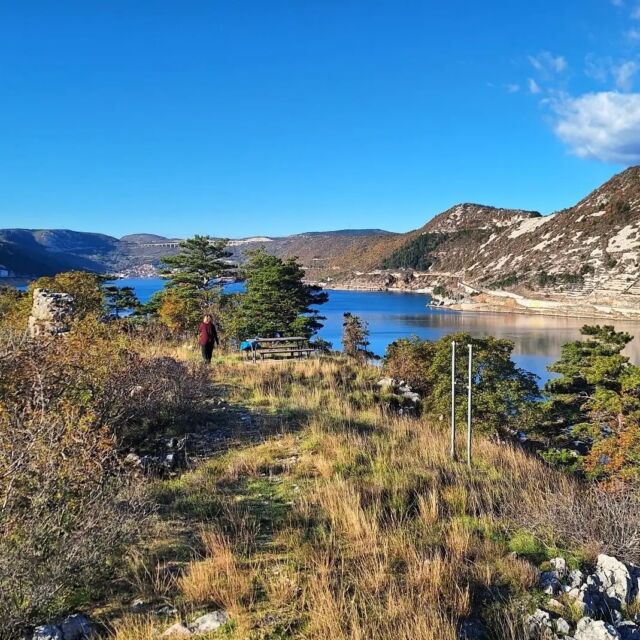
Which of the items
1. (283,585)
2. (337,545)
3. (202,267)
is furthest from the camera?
(202,267)

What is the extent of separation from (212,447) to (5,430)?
10.2 feet

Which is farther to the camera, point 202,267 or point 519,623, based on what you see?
point 202,267

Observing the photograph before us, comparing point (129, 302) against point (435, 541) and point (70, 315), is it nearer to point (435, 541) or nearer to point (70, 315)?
point (70, 315)

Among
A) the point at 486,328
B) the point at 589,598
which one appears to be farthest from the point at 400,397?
the point at 486,328

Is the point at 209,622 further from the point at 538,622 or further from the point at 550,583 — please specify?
the point at 550,583

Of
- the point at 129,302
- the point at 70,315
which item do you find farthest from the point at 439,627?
the point at 129,302

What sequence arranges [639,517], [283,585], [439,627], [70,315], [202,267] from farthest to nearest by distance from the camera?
1. [202,267]
2. [70,315]
3. [639,517]
4. [283,585]
5. [439,627]

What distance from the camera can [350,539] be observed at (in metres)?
4.12

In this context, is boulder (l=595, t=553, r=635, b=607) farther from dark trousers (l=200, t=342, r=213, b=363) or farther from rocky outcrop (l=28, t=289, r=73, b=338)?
rocky outcrop (l=28, t=289, r=73, b=338)

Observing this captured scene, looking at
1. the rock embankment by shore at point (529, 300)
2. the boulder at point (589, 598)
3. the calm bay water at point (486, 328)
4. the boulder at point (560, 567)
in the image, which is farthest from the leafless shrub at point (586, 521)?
the rock embankment by shore at point (529, 300)

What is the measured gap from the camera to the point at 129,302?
Answer: 1724 inches

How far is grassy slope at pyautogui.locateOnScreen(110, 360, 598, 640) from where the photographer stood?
3.09 meters

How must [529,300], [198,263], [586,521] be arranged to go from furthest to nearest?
1. [529,300]
2. [198,263]
3. [586,521]

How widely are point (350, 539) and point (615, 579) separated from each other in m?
1.90
